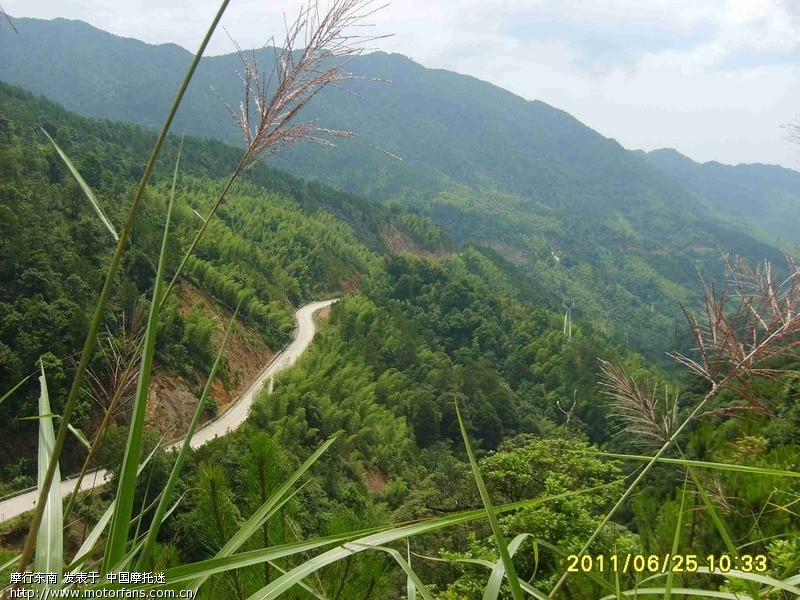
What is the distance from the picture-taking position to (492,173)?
16375 centimetres

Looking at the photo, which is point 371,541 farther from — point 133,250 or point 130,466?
point 133,250

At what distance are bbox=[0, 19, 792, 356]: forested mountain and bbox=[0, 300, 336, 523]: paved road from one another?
4011 centimetres

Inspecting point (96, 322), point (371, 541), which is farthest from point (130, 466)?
point (371, 541)

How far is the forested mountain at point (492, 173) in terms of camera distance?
8962 centimetres

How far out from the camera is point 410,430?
22312mm

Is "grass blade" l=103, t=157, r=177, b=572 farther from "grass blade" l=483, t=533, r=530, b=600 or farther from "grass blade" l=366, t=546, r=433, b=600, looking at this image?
"grass blade" l=483, t=533, r=530, b=600

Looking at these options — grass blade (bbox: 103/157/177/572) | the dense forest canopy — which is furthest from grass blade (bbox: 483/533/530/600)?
grass blade (bbox: 103/157/177/572)

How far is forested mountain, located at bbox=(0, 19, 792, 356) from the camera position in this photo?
89625 millimetres

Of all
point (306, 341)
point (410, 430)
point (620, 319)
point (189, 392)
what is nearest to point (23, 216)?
point (189, 392)

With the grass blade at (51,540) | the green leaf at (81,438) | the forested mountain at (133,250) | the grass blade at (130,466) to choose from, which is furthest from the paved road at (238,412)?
the grass blade at (130,466)

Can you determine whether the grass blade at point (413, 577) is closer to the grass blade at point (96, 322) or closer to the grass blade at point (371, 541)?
the grass blade at point (371, 541)

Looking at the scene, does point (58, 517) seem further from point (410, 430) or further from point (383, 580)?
point (410, 430)

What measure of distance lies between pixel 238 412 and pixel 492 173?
154118 millimetres

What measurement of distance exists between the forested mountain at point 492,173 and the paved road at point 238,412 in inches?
1579
